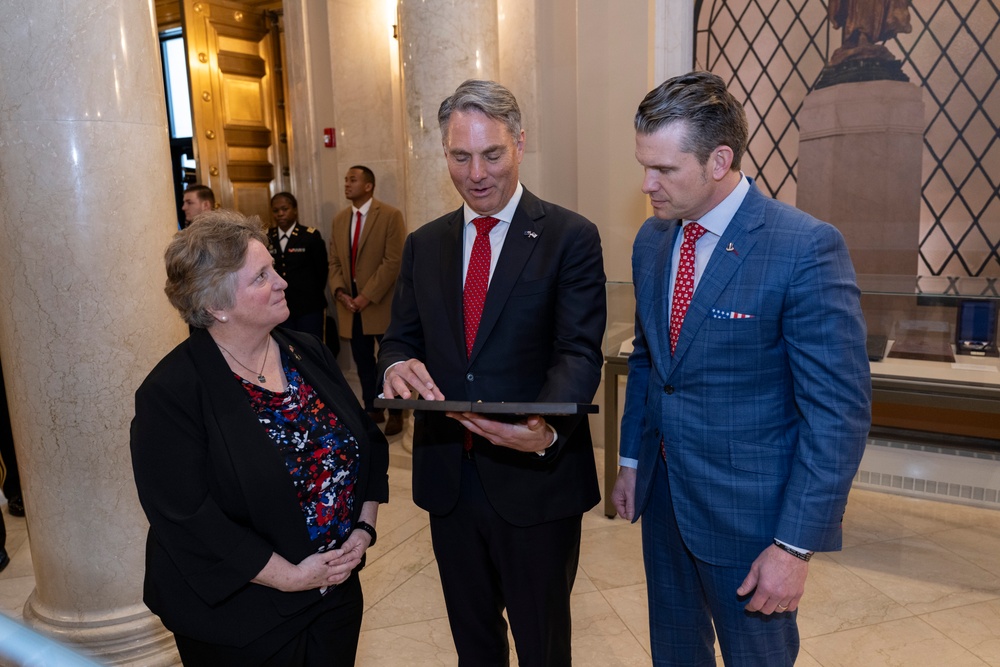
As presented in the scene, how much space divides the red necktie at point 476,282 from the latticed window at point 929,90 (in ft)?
11.7

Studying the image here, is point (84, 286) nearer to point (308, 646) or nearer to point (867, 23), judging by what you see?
point (308, 646)

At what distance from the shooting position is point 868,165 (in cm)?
461

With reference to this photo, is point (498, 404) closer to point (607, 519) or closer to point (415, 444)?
point (415, 444)

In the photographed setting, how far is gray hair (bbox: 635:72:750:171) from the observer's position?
1.54 metres

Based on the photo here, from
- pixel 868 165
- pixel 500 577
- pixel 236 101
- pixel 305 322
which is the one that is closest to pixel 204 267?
pixel 500 577

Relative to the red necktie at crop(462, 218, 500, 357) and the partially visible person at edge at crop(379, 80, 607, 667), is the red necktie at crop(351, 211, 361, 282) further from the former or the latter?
the red necktie at crop(462, 218, 500, 357)

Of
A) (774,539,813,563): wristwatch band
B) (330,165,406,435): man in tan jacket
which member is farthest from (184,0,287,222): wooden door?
(774,539,813,563): wristwatch band

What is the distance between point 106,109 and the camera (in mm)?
2529

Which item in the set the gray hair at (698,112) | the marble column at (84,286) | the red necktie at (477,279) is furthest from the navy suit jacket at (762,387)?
the marble column at (84,286)

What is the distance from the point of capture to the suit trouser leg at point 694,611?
1.68 m

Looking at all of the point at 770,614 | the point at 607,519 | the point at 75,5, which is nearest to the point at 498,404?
the point at 770,614

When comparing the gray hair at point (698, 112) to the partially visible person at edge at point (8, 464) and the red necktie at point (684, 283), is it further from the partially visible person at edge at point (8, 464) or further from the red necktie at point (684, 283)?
the partially visible person at edge at point (8, 464)

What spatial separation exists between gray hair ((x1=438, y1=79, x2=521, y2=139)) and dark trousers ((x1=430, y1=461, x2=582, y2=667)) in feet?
2.76

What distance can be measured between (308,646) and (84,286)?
57.1 inches
